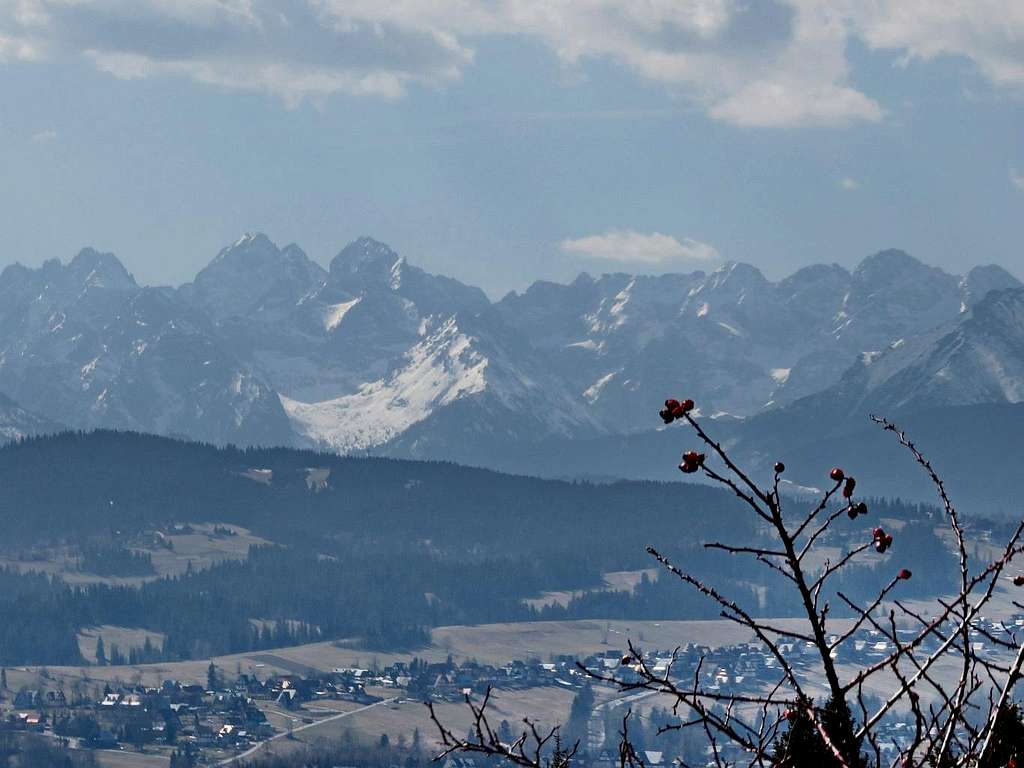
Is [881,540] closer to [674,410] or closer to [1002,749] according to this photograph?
[1002,749]

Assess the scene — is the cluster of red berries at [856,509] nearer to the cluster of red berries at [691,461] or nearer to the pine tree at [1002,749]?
the cluster of red berries at [691,461]

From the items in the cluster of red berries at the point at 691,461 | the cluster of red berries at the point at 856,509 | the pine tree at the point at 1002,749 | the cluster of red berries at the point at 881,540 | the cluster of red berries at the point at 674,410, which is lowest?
the pine tree at the point at 1002,749

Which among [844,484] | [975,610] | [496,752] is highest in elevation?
[844,484]

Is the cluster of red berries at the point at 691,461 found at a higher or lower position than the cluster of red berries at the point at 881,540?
higher

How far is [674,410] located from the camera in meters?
13.7

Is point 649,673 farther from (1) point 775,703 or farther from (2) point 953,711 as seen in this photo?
(2) point 953,711

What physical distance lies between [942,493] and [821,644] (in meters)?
3.68

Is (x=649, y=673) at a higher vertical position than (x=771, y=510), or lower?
lower

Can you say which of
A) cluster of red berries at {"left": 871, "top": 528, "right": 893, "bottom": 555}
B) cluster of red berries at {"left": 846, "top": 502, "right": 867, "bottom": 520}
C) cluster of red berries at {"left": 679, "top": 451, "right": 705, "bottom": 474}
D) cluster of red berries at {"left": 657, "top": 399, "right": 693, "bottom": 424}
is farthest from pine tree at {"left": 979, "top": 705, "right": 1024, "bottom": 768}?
cluster of red berries at {"left": 657, "top": 399, "right": 693, "bottom": 424}

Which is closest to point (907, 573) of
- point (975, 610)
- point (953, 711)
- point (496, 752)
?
point (975, 610)

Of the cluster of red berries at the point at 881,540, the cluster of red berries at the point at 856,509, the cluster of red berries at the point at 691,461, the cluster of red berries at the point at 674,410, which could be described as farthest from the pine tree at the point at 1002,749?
the cluster of red berries at the point at 674,410

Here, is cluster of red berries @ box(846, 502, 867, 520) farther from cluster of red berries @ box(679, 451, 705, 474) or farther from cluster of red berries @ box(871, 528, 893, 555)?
cluster of red berries @ box(679, 451, 705, 474)

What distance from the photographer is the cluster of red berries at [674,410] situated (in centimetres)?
1370

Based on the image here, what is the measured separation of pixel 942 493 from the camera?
1639 centimetres
